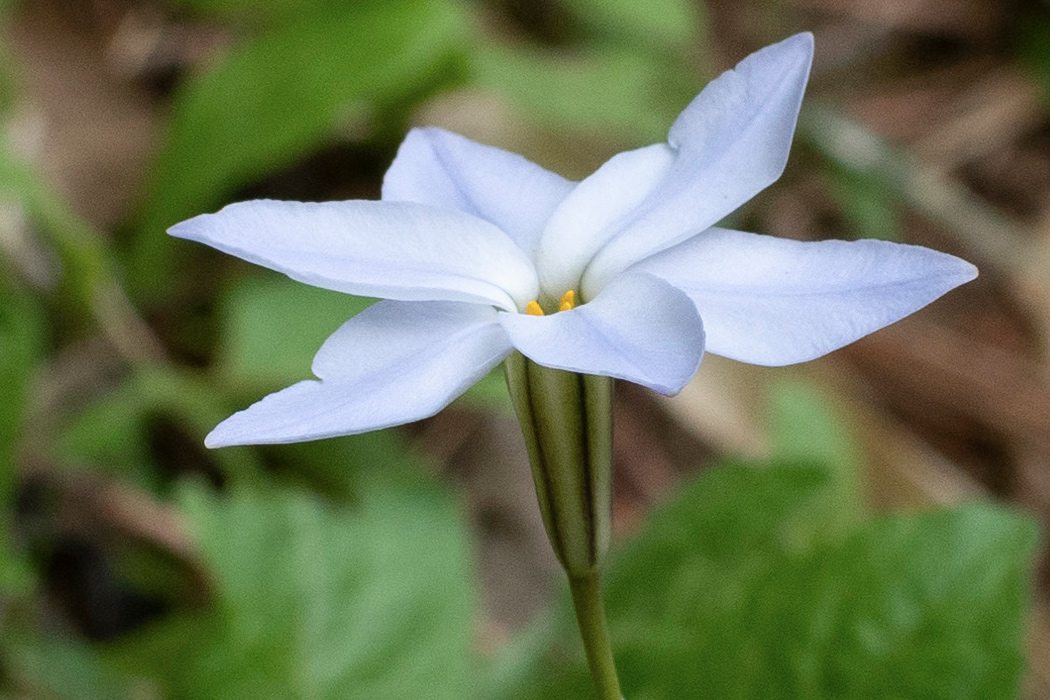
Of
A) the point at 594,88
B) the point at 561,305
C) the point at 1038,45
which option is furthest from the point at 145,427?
the point at 1038,45

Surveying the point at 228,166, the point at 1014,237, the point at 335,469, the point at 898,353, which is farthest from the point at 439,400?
the point at 1014,237

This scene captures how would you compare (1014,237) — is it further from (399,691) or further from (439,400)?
(439,400)

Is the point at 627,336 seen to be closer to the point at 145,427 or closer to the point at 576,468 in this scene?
the point at 576,468

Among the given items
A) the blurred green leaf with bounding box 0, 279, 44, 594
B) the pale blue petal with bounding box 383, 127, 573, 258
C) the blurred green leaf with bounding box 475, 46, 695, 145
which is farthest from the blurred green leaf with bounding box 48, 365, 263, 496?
the pale blue petal with bounding box 383, 127, 573, 258

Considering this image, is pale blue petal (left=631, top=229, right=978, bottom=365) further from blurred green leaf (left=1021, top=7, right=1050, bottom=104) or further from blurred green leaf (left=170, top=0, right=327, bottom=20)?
blurred green leaf (left=1021, top=7, right=1050, bottom=104)

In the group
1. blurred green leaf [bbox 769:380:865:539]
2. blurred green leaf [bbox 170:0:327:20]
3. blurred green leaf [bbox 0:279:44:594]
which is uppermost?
blurred green leaf [bbox 170:0:327:20]

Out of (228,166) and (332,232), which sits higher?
(332,232)

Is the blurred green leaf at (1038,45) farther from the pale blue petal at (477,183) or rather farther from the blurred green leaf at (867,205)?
the pale blue petal at (477,183)
